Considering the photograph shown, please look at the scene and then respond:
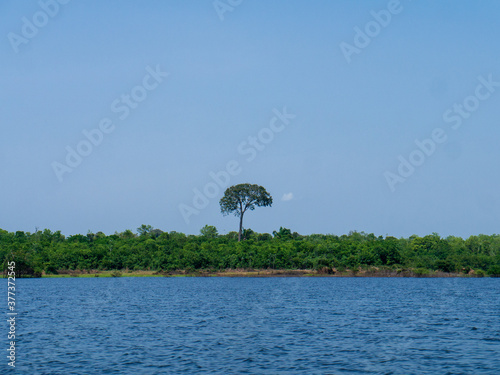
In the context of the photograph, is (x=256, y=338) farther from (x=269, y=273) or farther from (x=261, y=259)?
(x=261, y=259)

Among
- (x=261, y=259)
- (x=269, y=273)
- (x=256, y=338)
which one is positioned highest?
(x=261, y=259)

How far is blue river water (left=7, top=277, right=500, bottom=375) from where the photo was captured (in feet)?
105

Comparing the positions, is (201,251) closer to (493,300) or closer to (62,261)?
(62,261)

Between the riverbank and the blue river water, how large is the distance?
264 feet

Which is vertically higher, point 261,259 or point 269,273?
point 261,259

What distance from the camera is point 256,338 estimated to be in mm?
42219

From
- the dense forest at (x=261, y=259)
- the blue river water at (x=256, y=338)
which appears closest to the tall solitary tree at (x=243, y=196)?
the dense forest at (x=261, y=259)

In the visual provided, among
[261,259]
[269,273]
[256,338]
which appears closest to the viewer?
[256,338]

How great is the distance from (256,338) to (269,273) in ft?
370

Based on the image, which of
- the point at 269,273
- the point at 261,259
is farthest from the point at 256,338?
the point at 261,259

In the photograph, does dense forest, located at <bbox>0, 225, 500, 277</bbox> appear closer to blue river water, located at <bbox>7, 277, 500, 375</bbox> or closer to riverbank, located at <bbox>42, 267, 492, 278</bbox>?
riverbank, located at <bbox>42, 267, 492, 278</bbox>

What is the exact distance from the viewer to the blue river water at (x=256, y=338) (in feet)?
105

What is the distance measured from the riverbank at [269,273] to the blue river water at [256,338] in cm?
8051

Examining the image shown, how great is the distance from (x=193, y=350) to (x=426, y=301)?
166ft
